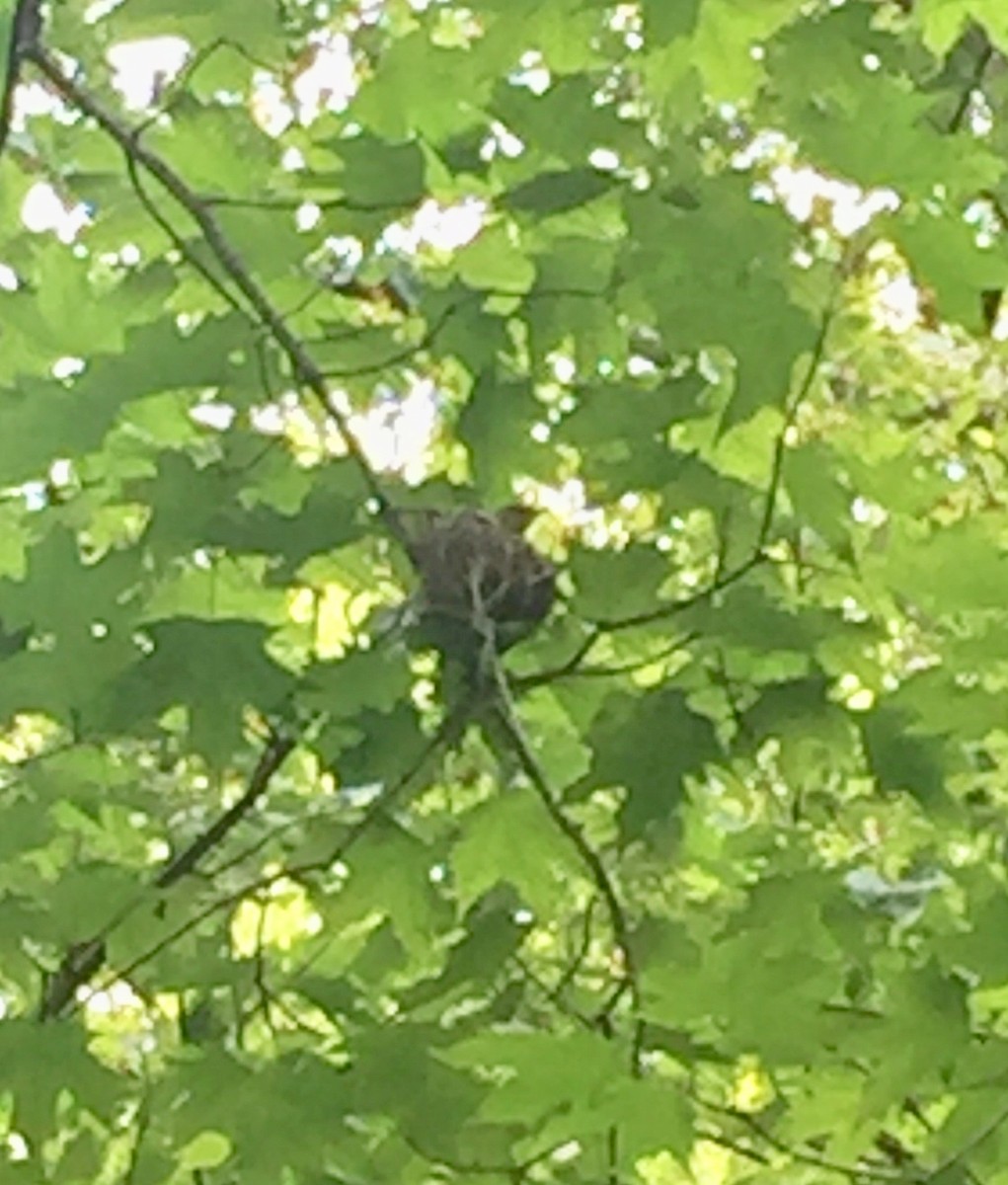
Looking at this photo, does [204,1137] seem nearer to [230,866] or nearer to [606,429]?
[230,866]

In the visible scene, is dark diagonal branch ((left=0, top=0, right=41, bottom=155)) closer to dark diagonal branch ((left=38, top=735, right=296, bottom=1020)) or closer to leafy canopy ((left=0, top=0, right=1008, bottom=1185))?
leafy canopy ((left=0, top=0, right=1008, bottom=1185))

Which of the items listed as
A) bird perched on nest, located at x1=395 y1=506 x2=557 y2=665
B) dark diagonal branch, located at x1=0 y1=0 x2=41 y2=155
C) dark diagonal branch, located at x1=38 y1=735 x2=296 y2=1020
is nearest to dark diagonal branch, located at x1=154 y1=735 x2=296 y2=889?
dark diagonal branch, located at x1=38 y1=735 x2=296 y2=1020

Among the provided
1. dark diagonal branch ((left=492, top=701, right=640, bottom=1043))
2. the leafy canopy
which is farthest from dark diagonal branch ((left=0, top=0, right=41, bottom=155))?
dark diagonal branch ((left=492, top=701, right=640, bottom=1043))

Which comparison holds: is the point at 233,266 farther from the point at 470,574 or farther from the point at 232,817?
the point at 232,817

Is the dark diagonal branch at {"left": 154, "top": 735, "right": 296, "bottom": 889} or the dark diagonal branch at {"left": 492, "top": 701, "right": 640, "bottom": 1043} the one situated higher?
the dark diagonal branch at {"left": 154, "top": 735, "right": 296, "bottom": 889}

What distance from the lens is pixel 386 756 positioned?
1382mm

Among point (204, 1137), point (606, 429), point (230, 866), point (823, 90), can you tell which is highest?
point (823, 90)

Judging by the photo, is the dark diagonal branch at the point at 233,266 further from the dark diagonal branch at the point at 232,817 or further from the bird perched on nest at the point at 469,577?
the dark diagonal branch at the point at 232,817

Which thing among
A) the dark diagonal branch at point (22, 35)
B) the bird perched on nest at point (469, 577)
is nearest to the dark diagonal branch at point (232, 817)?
the bird perched on nest at point (469, 577)

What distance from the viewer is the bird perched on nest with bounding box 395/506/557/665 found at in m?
1.32

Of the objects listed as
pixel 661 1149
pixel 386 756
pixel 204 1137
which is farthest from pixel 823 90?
pixel 204 1137

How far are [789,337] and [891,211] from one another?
0.25ft

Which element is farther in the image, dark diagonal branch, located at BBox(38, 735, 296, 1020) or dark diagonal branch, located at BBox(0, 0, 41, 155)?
dark diagonal branch, located at BBox(38, 735, 296, 1020)

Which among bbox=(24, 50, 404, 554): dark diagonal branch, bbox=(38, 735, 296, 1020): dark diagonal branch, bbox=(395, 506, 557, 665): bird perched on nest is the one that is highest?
bbox=(24, 50, 404, 554): dark diagonal branch
